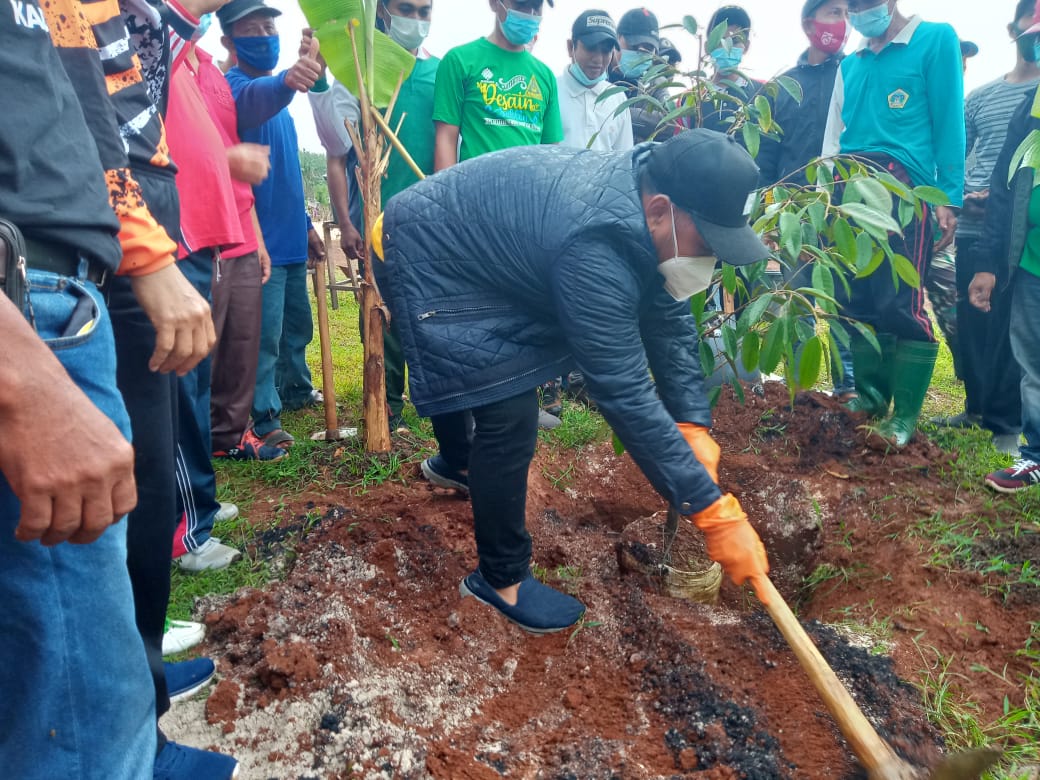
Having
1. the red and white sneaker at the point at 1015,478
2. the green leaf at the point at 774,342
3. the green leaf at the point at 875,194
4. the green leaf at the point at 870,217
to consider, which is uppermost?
the green leaf at the point at 875,194

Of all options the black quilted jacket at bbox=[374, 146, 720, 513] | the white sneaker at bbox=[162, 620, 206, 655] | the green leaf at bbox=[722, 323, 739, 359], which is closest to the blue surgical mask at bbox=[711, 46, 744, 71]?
the green leaf at bbox=[722, 323, 739, 359]

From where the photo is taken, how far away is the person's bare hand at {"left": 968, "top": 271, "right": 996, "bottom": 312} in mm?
3234

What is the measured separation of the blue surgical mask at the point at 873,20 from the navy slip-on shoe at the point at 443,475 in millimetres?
2769

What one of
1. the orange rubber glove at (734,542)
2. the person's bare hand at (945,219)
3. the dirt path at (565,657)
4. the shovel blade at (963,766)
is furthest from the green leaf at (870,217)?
the person's bare hand at (945,219)

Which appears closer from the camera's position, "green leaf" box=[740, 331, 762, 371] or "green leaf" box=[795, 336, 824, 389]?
"green leaf" box=[795, 336, 824, 389]

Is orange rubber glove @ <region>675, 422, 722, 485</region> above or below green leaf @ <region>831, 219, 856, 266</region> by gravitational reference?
below

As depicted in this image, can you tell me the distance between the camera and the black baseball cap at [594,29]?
12.1ft

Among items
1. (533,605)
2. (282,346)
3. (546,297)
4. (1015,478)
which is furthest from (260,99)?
(1015,478)

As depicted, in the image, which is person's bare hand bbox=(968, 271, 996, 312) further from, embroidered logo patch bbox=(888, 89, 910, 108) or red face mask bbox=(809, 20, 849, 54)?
red face mask bbox=(809, 20, 849, 54)

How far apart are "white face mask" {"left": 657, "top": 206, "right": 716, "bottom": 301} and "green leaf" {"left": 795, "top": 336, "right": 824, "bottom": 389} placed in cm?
45

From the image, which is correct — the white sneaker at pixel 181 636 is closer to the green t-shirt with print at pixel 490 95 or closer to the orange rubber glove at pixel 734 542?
the orange rubber glove at pixel 734 542

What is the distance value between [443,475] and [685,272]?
4.69ft

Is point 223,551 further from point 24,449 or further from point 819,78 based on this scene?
point 819,78

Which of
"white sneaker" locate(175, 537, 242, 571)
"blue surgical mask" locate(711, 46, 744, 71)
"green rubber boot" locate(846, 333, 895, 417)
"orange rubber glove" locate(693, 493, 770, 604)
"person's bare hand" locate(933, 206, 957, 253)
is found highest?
"blue surgical mask" locate(711, 46, 744, 71)
